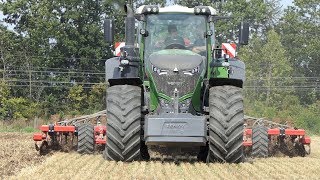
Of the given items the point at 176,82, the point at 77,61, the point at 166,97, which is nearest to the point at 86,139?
the point at 166,97

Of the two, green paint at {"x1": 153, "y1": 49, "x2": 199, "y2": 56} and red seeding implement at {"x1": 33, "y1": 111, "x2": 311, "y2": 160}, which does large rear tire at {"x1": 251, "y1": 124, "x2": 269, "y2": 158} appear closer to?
red seeding implement at {"x1": 33, "y1": 111, "x2": 311, "y2": 160}

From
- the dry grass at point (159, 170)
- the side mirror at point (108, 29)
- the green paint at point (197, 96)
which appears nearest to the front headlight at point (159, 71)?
the green paint at point (197, 96)

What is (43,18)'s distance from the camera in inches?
2050

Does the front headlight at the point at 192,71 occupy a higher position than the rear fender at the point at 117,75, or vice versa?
the front headlight at the point at 192,71

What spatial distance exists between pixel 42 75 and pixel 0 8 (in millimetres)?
6693

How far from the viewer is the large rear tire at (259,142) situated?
521 inches

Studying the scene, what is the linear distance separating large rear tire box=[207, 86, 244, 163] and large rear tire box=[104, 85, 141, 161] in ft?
3.94

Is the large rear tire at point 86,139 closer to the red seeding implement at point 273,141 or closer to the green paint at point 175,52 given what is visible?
the green paint at point 175,52

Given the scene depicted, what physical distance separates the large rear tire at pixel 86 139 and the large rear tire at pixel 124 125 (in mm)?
2370

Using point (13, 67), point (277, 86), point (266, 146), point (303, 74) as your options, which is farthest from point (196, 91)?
point (303, 74)

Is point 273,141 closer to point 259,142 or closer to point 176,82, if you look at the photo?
point 259,142

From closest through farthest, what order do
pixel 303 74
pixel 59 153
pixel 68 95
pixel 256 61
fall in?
pixel 59 153 < pixel 68 95 < pixel 256 61 < pixel 303 74

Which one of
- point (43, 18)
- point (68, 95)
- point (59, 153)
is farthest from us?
point (43, 18)

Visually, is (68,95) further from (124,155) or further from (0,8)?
(124,155)
